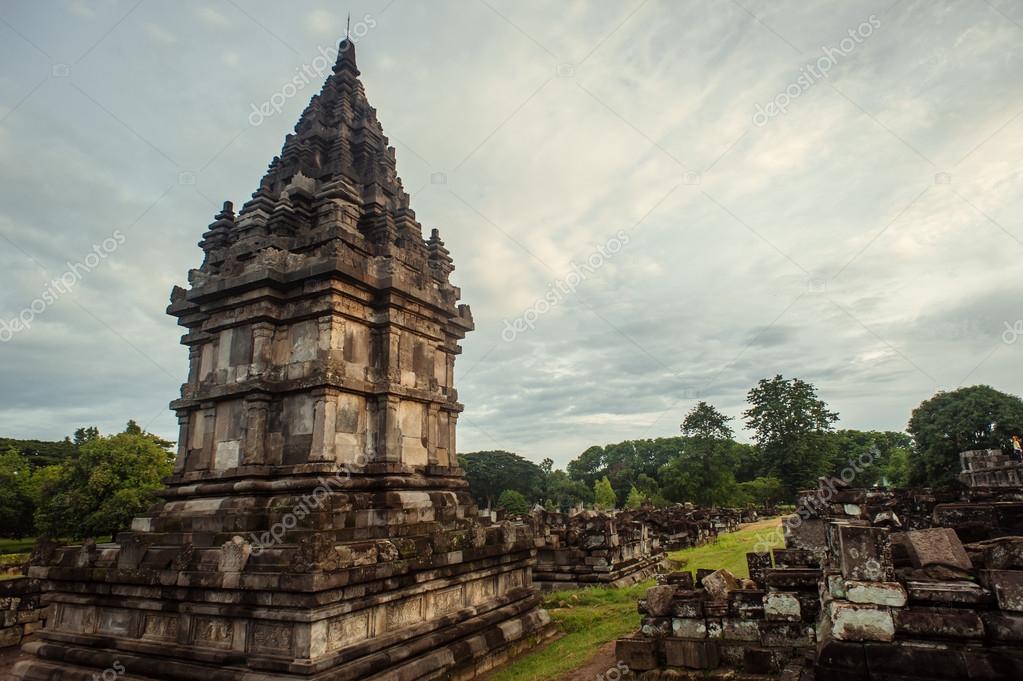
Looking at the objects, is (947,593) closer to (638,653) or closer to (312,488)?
(638,653)

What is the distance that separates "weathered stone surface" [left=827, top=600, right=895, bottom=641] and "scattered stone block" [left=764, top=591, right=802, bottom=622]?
1227 mm

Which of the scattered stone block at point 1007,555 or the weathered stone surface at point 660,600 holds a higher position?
the scattered stone block at point 1007,555

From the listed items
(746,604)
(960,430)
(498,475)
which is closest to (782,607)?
(746,604)

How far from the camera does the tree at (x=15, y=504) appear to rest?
40938mm

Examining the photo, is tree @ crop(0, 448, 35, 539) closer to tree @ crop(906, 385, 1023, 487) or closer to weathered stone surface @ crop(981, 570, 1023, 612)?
weathered stone surface @ crop(981, 570, 1023, 612)

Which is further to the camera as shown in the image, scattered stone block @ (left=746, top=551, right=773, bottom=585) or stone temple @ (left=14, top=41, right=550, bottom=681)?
scattered stone block @ (left=746, top=551, right=773, bottom=585)

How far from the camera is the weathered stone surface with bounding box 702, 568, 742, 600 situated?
21.1 ft

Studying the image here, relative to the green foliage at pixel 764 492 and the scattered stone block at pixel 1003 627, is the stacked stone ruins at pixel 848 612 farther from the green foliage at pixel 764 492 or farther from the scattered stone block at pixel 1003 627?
the green foliage at pixel 764 492

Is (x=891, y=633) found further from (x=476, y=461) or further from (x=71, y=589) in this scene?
(x=476, y=461)

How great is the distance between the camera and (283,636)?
598 centimetres

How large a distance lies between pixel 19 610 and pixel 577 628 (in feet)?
33.6

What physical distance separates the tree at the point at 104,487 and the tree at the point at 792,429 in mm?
56525

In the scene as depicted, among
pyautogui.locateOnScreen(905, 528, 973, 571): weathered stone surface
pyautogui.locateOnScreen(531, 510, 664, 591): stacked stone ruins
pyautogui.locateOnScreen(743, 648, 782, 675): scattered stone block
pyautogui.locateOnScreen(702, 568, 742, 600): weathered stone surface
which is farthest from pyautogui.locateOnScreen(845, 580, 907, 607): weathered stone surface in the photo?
pyautogui.locateOnScreen(531, 510, 664, 591): stacked stone ruins

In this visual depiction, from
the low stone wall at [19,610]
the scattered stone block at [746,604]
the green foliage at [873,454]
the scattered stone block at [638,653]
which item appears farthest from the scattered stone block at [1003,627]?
the green foliage at [873,454]
